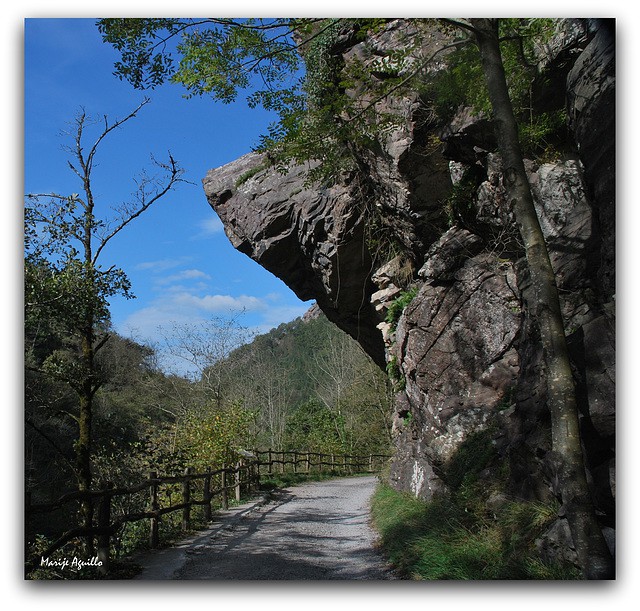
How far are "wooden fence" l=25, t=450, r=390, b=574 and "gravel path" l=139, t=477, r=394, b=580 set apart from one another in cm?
46

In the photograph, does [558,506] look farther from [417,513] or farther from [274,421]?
[274,421]

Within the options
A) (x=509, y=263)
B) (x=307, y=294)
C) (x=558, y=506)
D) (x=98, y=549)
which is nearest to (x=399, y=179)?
(x=509, y=263)

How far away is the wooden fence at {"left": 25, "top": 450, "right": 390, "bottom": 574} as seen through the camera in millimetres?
4594

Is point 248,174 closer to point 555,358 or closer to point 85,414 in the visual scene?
point 85,414

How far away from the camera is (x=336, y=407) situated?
26.2m

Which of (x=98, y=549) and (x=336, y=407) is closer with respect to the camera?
(x=98, y=549)

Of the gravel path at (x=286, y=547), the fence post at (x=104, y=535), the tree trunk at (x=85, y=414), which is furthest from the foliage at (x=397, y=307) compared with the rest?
the fence post at (x=104, y=535)

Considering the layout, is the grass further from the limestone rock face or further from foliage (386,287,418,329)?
the limestone rock face

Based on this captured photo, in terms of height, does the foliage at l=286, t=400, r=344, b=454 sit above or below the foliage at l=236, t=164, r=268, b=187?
below

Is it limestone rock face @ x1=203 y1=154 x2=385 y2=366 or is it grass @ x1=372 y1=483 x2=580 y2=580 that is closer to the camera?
grass @ x1=372 y1=483 x2=580 y2=580

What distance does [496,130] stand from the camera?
4.21m

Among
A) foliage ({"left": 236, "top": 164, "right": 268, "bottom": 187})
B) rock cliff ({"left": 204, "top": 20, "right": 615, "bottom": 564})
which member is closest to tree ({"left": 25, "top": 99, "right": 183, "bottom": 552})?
rock cliff ({"left": 204, "top": 20, "right": 615, "bottom": 564})

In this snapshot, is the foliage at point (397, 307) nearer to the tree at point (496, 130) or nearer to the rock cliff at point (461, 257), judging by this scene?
the rock cliff at point (461, 257)
